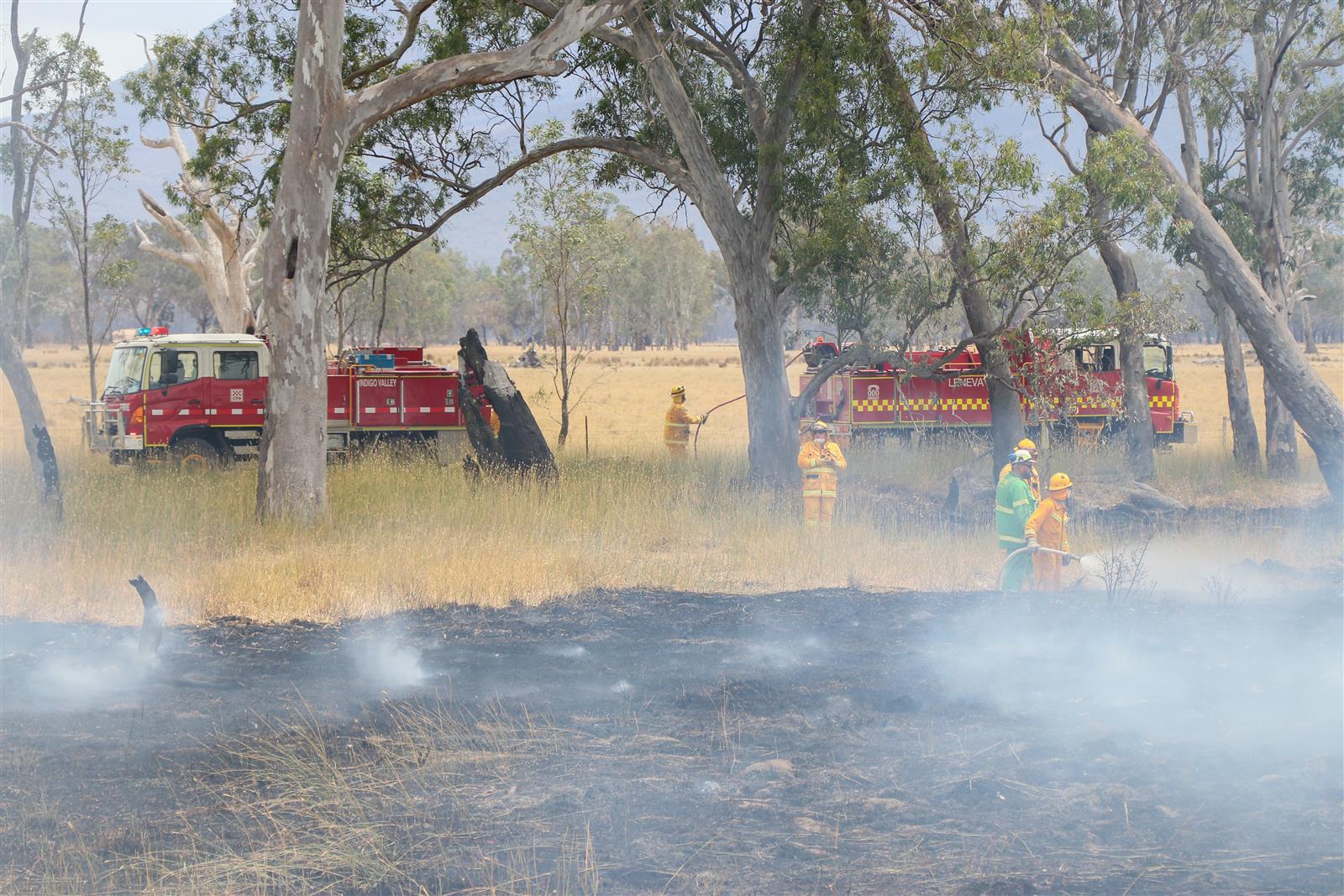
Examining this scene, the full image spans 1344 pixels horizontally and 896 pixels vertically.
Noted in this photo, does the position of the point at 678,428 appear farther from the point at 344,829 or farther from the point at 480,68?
the point at 344,829

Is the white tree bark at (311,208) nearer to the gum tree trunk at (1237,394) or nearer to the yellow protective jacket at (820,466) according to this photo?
the yellow protective jacket at (820,466)

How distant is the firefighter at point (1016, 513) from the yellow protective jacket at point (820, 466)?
9.84 ft

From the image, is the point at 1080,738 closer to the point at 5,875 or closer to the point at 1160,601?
the point at 1160,601

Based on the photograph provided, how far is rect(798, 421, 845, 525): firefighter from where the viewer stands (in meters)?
13.1

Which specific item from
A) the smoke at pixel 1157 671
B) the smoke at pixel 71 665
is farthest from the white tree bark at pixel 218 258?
the smoke at pixel 1157 671

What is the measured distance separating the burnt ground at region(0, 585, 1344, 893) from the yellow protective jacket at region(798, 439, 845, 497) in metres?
3.51

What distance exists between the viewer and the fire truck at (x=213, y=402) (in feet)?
61.8

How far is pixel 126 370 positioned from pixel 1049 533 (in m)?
14.7

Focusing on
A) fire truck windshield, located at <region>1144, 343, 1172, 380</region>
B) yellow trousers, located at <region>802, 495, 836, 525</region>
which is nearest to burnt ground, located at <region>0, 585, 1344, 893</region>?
yellow trousers, located at <region>802, 495, 836, 525</region>

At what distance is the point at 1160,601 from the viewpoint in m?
10.6

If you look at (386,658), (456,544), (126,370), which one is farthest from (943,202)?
(126,370)

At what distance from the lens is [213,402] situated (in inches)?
755

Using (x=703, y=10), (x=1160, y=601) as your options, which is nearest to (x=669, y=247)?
(x=703, y=10)

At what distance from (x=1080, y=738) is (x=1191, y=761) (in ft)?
1.89
